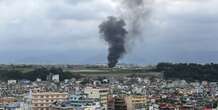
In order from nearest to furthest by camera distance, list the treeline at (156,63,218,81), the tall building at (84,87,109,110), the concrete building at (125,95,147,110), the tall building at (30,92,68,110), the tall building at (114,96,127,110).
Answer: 1. the tall building at (30,92,68,110)
2. the tall building at (84,87,109,110)
3. the tall building at (114,96,127,110)
4. the concrete building at (125,95,147,110)
5. the treeline at (156,63,218,81)

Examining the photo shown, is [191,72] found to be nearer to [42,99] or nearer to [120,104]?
[120,104]

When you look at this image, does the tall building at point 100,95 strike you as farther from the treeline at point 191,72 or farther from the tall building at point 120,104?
the treeline at point 191,72

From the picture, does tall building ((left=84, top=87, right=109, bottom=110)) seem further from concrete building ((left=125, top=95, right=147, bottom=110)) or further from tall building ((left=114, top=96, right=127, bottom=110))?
concrete building ((left=125, top=95, right=147, bottom=110))

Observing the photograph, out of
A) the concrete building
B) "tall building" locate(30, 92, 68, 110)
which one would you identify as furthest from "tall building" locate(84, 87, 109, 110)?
"tall building" locate(30, 92, 68, 110)

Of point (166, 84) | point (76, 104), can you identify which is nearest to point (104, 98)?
point (76, 104)

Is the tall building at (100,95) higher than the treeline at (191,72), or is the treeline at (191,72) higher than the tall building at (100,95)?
the treeline at (191,72)

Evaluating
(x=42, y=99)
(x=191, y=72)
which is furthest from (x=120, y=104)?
(x=191, y=72)

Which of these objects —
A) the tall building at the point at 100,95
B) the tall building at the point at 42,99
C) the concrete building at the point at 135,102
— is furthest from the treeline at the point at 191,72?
the tall building at the point at 42,99


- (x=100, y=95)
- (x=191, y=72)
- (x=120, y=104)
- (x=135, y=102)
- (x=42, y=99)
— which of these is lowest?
A: (x=120, y=104)
